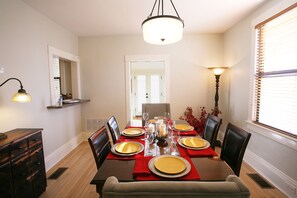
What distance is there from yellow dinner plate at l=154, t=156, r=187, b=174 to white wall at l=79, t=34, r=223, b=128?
7.98 feet

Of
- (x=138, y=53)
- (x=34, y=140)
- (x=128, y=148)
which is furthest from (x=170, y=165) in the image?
(x=138, y=53)

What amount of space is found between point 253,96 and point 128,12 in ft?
7.93

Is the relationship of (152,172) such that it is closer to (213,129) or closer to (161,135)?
(161,135)

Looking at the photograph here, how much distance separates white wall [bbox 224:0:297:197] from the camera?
1.86 m

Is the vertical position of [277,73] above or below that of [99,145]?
above

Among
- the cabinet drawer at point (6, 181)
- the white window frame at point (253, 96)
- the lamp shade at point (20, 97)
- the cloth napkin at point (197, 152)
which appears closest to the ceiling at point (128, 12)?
the white window frame at point (253, 96)

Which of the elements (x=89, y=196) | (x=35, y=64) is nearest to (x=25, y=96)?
(x=35, y=64)

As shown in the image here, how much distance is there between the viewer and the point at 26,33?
83.7 inches

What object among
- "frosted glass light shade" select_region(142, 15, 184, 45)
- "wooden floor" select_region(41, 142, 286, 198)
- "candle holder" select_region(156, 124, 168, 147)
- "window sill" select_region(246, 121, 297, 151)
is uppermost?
"frosted glass light shade" select_region(142, 15, 184, 45)

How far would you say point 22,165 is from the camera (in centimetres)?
158

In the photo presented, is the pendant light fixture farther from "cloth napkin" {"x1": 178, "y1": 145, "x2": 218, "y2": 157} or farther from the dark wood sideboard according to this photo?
the dark wood sideboard

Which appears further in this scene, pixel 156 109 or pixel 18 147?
pixel 156 109

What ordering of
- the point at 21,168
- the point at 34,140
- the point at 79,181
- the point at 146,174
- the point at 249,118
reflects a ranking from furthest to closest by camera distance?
the point at 249,118
the point at 79,181
the point at 34,140
the point at 21,168
the point at 146,174

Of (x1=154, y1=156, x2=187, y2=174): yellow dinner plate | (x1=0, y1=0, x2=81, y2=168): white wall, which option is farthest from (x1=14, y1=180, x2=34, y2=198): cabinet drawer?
(x1=154, y1=156, x2=187, y2=174): yellow dinner plate
